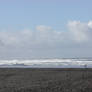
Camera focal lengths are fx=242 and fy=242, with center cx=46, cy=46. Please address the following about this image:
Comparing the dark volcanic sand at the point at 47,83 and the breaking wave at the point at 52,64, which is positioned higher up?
the breaking wave at the point at 52,64

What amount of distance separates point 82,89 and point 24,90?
3849 millimetres

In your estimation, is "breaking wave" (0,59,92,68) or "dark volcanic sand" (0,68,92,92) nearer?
"dark volcanic sand" (0,68,92,92)

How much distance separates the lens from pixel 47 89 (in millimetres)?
16109

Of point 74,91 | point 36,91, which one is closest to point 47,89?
point 36,91

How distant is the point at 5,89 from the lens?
54.2 feet

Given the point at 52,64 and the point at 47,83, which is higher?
the point at 52,64

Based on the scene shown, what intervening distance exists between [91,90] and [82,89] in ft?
2.53

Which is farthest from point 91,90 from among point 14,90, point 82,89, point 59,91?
point 14,90

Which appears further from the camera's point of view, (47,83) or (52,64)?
(52,64)

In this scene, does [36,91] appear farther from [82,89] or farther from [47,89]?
[82,89]

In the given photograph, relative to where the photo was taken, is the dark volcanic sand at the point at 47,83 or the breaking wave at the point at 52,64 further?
the breaking wave at the point at 52,64

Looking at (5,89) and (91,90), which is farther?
(5,89)

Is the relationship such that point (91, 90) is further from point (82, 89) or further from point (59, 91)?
point (59, 91)

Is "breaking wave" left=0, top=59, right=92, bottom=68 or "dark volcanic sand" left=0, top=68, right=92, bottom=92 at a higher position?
"breaking wave" left=0, top=59, right=92, bottom=68
